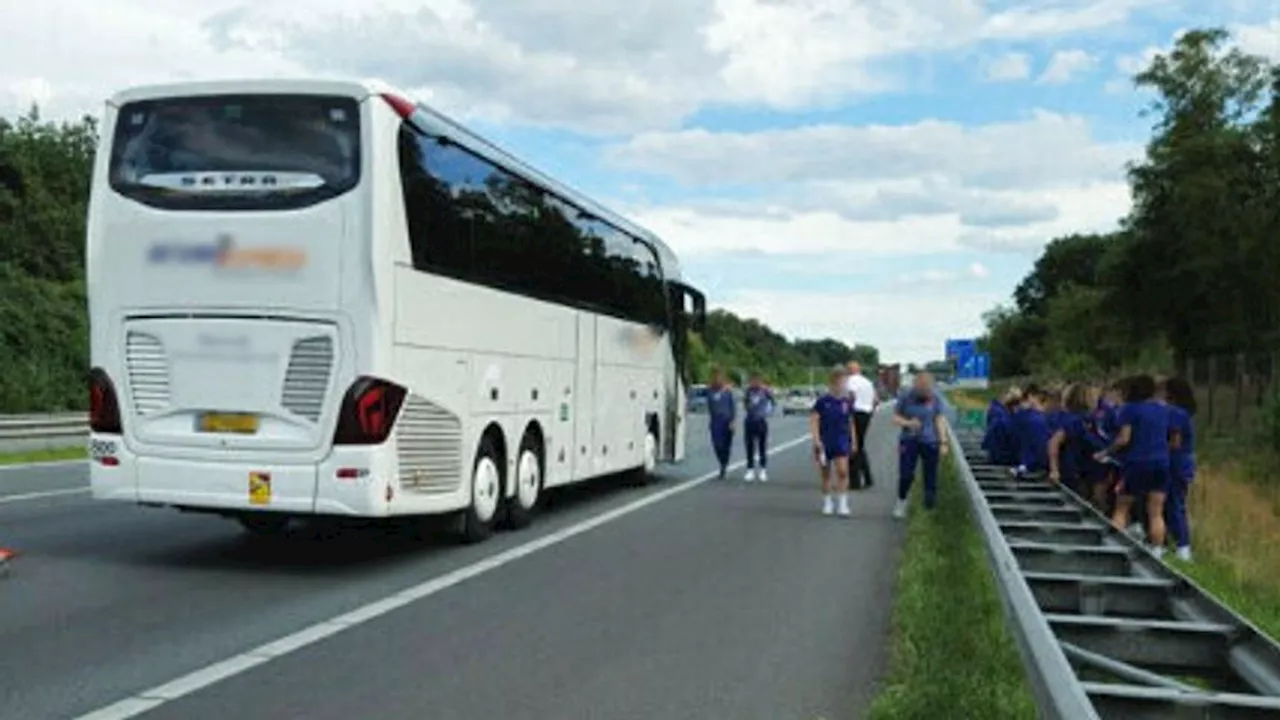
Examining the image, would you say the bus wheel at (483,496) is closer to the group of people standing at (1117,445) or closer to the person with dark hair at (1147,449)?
the person with dark hair at (1147,449)

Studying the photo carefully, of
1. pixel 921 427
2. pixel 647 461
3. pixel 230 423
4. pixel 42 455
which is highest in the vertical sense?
pixel 230 423

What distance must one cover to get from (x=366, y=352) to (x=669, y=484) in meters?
11.1

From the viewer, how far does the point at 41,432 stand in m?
28.5

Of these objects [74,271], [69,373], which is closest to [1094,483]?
[69,373]

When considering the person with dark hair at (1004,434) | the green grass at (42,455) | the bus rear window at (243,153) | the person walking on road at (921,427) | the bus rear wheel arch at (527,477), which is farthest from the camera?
the green grass at (42,455)

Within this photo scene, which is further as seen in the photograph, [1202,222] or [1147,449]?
[1202,222]

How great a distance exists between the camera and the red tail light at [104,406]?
11.3m

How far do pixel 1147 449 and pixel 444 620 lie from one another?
6921mm

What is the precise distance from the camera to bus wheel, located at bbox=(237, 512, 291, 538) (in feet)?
41.3

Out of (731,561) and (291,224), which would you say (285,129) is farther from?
(731,561)

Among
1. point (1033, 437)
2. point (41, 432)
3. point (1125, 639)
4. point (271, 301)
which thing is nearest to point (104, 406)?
point (271, 301)

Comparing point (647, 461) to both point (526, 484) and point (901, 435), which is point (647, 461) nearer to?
point (901, 435)

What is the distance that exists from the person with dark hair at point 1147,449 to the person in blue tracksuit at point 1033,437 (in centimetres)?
299

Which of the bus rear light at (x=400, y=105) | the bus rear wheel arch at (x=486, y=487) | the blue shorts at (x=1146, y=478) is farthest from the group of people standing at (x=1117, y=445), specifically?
the bus rear light at (x=400, y=105)
